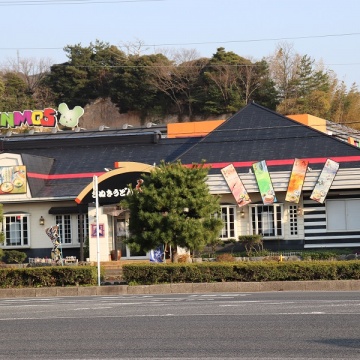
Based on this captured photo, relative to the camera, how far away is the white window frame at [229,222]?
130ft

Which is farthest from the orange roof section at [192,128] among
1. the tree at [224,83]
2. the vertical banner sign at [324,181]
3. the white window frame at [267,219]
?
the tree at [224,83]

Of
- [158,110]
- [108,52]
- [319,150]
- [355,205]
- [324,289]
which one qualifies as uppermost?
[108,52]

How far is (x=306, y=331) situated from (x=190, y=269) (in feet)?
43.6

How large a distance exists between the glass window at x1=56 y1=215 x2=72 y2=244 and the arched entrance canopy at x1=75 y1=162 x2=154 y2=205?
3277 millimetres

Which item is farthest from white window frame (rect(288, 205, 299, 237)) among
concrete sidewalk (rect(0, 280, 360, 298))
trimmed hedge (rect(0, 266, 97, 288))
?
concrete sidewalk (rect(0, 280, 360, 298))

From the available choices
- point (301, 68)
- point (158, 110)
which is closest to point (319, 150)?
point (301, 68)

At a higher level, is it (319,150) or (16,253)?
(319,150)

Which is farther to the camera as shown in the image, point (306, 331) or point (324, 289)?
point (324, 289)

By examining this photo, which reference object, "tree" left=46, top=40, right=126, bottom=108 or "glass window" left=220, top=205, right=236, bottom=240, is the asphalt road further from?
"tree" left=46, top=40, right=126, bottom=108

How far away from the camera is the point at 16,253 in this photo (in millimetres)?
40750

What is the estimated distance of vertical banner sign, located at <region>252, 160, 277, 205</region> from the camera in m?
38.1

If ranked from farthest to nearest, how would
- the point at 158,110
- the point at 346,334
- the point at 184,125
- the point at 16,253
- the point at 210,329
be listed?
1. the point at 158,110
2. the point at 184,125
3. the point at 16,253
4. the point at 210,329
5. the point at 346,334

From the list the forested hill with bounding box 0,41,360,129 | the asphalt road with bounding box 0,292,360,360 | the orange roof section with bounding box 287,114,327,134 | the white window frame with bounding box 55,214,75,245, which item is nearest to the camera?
the asphalt road with bounding box 0,292,360,360

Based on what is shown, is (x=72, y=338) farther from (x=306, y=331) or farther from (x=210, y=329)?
(x=306, y=331)
